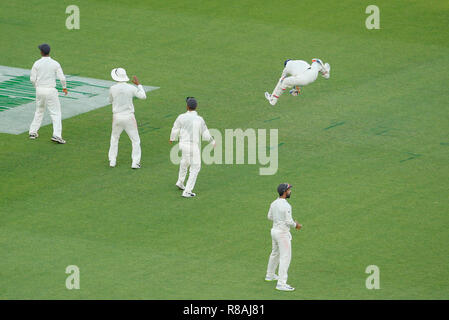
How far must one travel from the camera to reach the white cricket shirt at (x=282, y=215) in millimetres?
15938

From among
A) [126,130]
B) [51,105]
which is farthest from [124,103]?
[51,105]

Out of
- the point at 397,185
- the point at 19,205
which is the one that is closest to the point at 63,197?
the point at 19,205

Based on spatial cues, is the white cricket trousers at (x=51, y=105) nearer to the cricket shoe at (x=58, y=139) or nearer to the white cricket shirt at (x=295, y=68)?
the cricket shoe at (x=58, y=139)

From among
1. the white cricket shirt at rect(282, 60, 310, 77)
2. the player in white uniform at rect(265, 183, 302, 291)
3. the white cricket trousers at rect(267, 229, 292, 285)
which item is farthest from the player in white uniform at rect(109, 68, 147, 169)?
the white cricket trousers at rect(267, 229, 292, 285)

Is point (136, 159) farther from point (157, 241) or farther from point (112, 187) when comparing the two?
point (157, 241)

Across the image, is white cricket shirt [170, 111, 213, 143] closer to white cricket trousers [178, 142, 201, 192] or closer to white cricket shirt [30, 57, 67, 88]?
white cricket trousers [178, 142, 201, 192]

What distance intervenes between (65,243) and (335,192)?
631cm

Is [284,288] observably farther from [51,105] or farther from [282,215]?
[51,105]

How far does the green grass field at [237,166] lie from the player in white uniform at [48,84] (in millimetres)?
673

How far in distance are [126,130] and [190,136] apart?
2313mm

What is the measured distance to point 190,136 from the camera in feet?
66.8

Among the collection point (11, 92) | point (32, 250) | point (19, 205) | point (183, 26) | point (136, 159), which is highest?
point (183, 26)

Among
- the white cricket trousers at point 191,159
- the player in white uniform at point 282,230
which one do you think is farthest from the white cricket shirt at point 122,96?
the player in white uniform at point 282,230

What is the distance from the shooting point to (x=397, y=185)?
21.1 meters
